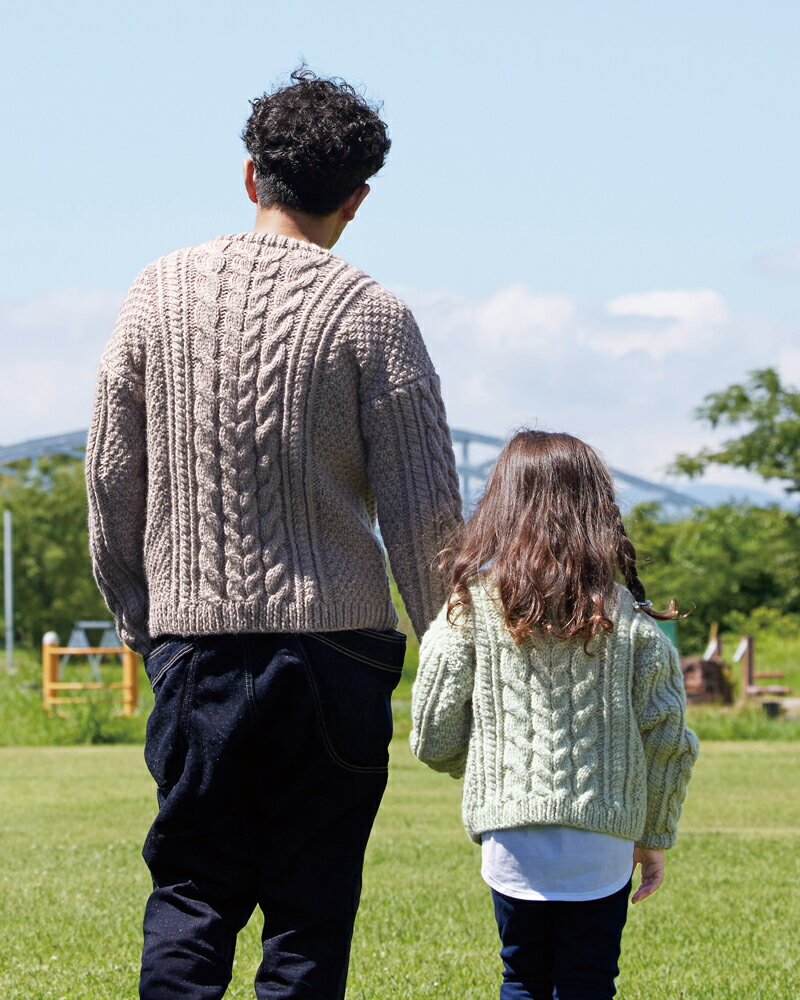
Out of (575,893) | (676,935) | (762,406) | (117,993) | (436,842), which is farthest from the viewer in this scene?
(762,406)

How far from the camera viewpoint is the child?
2.45 m

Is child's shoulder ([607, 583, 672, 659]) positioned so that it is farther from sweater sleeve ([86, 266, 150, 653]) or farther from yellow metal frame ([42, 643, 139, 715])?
yellow metal frame ([42, 643, 139, 715])

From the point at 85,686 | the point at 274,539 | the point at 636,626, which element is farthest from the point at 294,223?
the point at 85,686

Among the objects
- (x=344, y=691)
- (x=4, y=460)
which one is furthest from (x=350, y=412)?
(x=4, y=460)

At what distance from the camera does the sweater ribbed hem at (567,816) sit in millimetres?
2438

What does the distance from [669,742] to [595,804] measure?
0.18 meters

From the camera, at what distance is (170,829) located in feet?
7.66

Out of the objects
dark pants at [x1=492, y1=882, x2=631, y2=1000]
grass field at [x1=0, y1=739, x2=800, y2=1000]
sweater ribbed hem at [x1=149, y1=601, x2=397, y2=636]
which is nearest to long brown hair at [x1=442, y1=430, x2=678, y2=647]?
sweater ribbed hem at [x1=149, y1=601, x2=397, y2=636]

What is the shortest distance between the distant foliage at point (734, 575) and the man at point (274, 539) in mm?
18569

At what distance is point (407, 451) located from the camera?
7.77 ft

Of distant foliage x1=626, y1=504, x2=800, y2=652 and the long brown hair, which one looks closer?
the long brown hair

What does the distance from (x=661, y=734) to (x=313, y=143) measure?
1.20 metres

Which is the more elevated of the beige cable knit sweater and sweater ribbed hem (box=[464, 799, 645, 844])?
the beige cable knit sweater

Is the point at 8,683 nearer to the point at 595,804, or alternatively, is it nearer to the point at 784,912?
the point at 784,912
